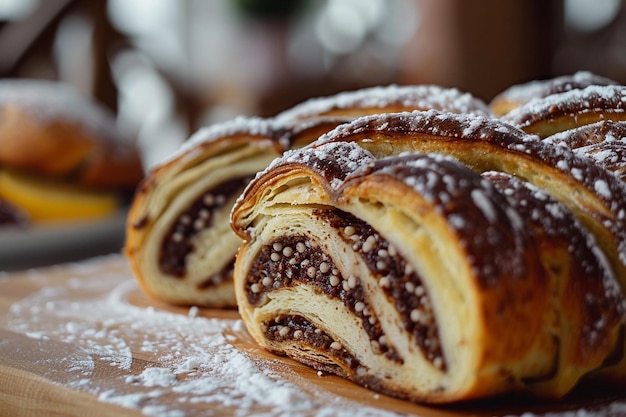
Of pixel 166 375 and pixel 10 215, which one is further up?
pixel 166 375

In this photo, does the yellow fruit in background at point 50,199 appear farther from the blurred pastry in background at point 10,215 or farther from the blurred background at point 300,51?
the blurred background at point 300,51

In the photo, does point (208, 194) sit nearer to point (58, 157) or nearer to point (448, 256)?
point (448, 256)

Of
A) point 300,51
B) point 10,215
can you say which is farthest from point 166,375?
point 300,51

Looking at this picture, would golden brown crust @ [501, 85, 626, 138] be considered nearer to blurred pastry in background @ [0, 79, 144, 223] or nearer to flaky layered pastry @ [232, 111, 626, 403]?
flaky layered pastry @ [232, 111, 626, 403]

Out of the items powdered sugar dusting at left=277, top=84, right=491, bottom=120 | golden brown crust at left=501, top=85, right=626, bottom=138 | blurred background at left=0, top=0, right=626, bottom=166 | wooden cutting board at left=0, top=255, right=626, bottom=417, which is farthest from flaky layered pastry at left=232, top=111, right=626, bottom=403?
blurred background at left=0, top=0, right=626, bottom=166

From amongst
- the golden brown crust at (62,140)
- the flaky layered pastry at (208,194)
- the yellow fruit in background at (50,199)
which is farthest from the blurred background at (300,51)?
the flaky layered pastry at (208,194)

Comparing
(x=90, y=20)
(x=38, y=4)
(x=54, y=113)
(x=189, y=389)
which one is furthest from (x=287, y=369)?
(x=38, y=4)
